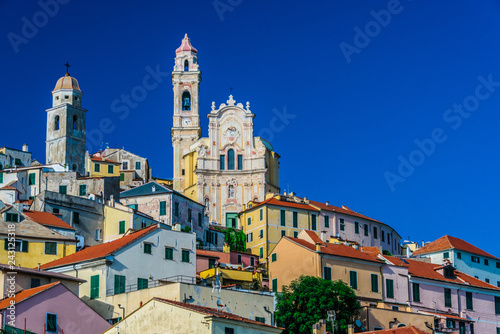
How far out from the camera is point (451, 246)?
88.7 meters

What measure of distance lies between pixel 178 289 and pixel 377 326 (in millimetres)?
16044

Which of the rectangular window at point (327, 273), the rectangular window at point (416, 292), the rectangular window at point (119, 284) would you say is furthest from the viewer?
the rectangular window at point (416, 292)

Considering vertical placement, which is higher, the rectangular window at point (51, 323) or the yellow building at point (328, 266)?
the yellow building at point (328, 266)

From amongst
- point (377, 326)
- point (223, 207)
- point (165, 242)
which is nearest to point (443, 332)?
point (377, 326)

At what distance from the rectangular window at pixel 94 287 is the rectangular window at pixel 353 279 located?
1883 cm

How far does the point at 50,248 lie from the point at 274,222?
2811 cm

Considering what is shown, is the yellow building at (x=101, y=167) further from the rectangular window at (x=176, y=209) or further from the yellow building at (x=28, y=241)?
the yellow building at (x=28, y=241)

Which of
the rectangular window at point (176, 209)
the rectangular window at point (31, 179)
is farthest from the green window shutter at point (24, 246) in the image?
the rectangular window at point (31, 179)

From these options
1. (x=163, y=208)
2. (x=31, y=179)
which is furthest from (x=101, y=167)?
(x=163, y=208)

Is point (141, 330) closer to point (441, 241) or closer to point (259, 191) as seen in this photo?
point (441, 241)

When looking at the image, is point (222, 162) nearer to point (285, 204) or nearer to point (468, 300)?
point (285, 204)

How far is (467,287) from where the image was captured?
74.8m

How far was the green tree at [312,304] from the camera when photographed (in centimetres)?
6009

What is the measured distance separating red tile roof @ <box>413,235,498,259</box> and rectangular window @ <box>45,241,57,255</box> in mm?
37074
